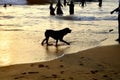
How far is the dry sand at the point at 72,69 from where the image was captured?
8.47m

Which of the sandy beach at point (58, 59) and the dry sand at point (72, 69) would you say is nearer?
the dry sand at point (72, 69)

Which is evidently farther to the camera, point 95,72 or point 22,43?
point 22,43

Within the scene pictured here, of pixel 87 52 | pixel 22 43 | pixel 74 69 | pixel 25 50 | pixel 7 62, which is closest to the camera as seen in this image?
pixel 74 69

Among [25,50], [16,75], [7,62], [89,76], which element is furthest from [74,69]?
[25,50]

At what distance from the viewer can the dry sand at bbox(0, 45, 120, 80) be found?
8469mm

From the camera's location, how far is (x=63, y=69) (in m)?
9.38

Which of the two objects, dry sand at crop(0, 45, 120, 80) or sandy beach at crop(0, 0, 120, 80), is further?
sandy beach at crop(0, 0, 120, 80)

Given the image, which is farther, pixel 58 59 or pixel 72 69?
pixel 58 59

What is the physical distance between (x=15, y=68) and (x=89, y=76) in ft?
7.63

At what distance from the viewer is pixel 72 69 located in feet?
30.6

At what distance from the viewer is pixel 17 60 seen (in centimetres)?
1134

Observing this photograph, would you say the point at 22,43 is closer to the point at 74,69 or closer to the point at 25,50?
the point at 25,50

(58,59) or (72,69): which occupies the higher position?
(72,69)

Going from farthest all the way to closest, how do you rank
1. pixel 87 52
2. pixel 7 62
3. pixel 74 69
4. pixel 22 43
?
pixel 22 43 → pixel 87 52 → pixel 7 62 → pixel 74 69
